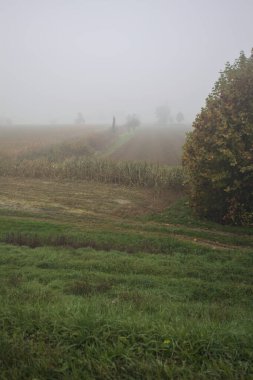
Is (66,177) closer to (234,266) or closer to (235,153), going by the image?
(235,153)

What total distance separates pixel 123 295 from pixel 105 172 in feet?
59.4

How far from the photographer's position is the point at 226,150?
1349cm

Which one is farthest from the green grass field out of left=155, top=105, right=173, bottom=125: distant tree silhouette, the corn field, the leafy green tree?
left=155, top=105, right=173, bottom=125: distant tree silhouette

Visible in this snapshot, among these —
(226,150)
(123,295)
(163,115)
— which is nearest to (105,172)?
(226,150)

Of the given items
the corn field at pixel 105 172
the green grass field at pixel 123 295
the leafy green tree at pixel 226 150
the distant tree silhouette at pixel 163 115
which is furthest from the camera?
the distant tree silhouette at pixel 163 115

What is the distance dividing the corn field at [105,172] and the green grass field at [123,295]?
496 centimetres

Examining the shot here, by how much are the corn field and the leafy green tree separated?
6461mm

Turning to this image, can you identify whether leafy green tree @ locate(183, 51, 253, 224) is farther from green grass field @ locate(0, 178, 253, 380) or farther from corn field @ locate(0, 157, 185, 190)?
corn field @ locate(0, 157, 185, 190)

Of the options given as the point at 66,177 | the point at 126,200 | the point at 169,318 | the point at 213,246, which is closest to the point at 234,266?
the point at 213,246

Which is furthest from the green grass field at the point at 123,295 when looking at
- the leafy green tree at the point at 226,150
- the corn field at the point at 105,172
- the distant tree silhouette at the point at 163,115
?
the distant tree silhouette at the point at 163,115

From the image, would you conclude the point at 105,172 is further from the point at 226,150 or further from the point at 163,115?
the point at 163,115

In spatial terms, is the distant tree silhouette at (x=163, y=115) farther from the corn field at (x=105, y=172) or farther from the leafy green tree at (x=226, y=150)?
the leafy green tree at (x=226, y=150)

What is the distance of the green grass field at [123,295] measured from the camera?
4418 millimetres

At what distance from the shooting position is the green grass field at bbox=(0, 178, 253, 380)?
14.5ft
